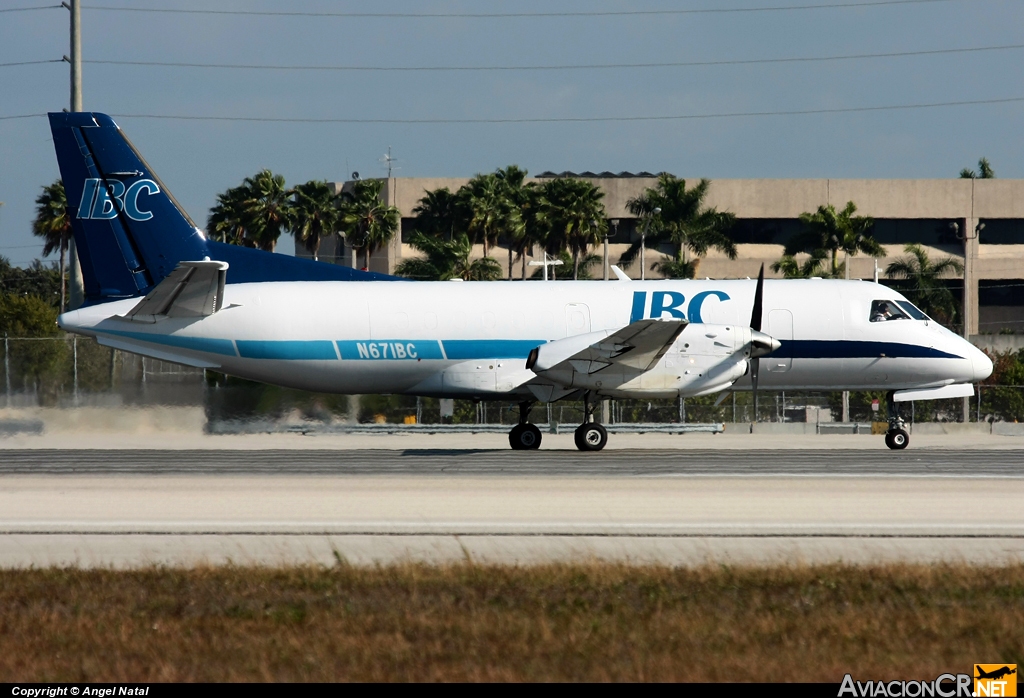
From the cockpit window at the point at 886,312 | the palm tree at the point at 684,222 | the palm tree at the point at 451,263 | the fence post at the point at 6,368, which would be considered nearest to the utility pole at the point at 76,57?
the fence post at the point at 6,368

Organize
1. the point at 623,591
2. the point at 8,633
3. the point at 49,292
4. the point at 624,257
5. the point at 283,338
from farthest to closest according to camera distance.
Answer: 1. the point at 49,292
2. the point at 624,257
3. the point at 283,338
4. the point at 623,591
5. the point at 8,633

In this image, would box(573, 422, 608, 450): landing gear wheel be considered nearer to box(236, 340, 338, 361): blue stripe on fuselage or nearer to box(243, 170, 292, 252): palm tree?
box(236, 340, 338, 361): blue stripe on fuselage

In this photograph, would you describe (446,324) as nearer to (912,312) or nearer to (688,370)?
(688,370)

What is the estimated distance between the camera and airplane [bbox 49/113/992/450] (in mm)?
24688

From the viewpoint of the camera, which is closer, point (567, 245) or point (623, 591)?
point (623, 591)

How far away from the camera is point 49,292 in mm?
106375

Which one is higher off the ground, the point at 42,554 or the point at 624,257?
the point at 624,257

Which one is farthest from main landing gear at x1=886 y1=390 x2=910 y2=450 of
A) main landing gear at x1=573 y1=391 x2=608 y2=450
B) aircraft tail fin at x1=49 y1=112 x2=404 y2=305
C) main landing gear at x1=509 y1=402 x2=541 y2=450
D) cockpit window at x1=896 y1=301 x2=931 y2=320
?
aircraft tail fin at x1=49 y1=112 x2=404 y2=305

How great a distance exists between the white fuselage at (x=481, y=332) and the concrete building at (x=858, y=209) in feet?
197

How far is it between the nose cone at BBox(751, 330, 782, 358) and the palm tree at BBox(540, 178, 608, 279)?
44.8 meters

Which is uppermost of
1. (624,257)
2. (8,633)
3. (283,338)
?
(624,257)

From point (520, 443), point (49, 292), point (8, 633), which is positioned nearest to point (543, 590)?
point (8, 633)

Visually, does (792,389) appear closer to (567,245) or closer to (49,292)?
(567,245)

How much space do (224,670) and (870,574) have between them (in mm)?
6166
